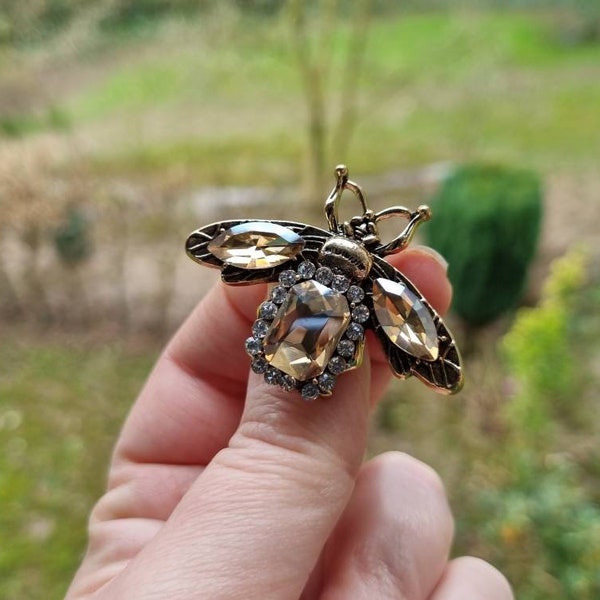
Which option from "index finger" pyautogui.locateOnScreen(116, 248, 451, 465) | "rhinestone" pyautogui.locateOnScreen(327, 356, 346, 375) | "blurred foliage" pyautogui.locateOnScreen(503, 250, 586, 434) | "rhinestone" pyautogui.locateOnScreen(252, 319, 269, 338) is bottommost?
"blurred foliage" pyautogui.locateOnScreen(503, 250, 586, 434)

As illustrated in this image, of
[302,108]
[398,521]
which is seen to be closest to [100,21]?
[302,108]

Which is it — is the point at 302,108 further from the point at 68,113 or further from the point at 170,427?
the point at 170,427

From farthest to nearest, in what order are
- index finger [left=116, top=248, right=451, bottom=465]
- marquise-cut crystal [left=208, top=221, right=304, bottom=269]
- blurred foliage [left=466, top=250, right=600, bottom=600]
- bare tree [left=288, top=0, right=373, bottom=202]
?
1. bare tree [left=288, top=0, right=373, bottom=202]
2. blurred foliage [left=466, top=250, right=600, bottom=600]
3. index finger [left=116, top=248, right=451, bottom=465]
4. marquise-cut crystal [left=208, top=221, right=304, bottom=269]

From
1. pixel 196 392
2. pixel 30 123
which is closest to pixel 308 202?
pixel 30 123

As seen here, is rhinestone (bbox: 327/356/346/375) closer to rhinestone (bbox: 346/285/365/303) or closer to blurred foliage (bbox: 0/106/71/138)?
rhinestone (bbox: 346/285/365/303)

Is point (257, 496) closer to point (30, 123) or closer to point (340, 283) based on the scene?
point (340, 283)

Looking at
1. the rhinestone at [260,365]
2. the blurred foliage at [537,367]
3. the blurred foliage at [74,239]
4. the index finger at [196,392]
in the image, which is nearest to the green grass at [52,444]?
the blurred foliage at [74,239]

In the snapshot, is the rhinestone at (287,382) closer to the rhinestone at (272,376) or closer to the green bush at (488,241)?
the rhinestone at (272,376)

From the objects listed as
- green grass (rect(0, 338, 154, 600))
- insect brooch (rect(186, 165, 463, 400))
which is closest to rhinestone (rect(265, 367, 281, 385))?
insect brooch (rect(186, 165, 463, 400))
